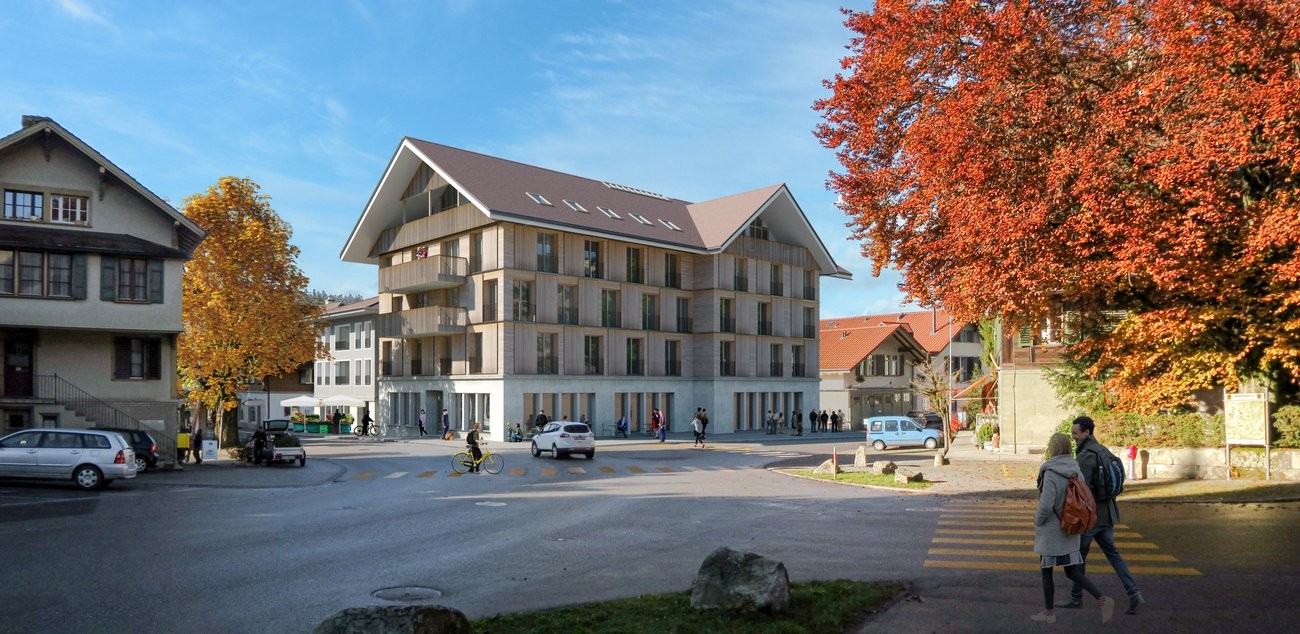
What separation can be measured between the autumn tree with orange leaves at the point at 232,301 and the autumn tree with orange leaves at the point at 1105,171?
27.0 metres

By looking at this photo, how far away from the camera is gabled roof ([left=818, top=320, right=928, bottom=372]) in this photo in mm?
68125

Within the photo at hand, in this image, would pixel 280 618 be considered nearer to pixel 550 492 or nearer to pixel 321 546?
pixel 321 546

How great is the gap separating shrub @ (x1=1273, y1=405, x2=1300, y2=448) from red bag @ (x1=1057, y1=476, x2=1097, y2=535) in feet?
54.9

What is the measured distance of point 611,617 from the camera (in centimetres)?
855

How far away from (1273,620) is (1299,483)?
47.1 ft

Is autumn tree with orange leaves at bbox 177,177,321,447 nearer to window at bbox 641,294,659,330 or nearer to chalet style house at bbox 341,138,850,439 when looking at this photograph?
chalet style house at bbox 341,138,850,439

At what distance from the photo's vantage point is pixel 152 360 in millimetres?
31875

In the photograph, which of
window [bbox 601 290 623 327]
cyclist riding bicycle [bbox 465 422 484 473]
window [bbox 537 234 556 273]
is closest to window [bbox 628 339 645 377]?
window [bbox 601 290 623 327]

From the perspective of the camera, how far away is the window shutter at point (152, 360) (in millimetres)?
31797

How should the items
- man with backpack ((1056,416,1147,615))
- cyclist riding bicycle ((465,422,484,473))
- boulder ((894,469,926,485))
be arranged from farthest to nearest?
cyclist riding bicycle ((465,422,484,473))
boulder ((894,469,926,485))
man with backpack ((1056,416,1147,615))

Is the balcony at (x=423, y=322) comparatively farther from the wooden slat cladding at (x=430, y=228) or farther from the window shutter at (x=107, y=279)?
the window shutter at (x=107, y=279)

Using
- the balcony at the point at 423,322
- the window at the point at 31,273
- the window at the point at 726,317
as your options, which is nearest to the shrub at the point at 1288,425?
the window at the point at 31,273

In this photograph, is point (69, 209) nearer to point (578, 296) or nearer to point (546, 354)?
point (546, 354)

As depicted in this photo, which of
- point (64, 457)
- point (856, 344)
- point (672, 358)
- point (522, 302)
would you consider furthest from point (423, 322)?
point (856, 344)
